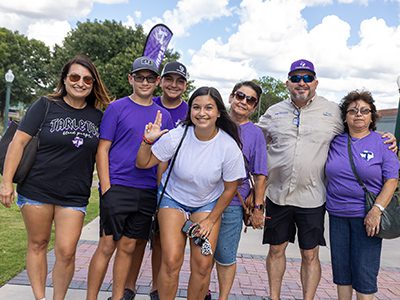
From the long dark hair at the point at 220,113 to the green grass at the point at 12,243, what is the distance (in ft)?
8.45

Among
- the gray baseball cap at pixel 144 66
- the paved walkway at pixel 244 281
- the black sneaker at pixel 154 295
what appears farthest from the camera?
the paved walkway at pixel 244 281

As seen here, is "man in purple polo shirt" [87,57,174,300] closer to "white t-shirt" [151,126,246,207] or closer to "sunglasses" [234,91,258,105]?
"white t-shirt" [151,126,246,207]

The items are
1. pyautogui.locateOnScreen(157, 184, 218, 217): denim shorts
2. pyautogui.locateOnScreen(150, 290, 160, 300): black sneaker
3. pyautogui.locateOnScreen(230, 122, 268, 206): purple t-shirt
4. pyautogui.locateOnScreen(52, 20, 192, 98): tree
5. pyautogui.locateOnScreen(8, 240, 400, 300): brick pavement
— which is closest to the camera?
pyautogui.locateOnScreen(157, 184, 218, 217): denim shorts

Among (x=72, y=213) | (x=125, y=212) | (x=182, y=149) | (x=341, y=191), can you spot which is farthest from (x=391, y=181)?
(x=72, y=213)

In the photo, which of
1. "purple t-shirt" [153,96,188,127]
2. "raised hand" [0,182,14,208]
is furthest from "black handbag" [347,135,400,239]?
"raised hand" [0,182,14,208]

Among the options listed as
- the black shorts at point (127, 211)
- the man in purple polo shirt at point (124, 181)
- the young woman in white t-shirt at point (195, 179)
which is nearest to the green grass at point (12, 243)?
the man in purple polo shirt at point (124, 181)

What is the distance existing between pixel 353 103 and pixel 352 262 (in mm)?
1331

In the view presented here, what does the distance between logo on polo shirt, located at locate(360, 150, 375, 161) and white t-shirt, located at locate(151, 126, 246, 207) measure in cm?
102

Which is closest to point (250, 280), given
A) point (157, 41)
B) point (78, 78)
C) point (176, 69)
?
point (176, 69)

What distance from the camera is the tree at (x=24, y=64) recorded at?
44531mm

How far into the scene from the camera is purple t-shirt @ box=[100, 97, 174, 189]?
3311 millimetres

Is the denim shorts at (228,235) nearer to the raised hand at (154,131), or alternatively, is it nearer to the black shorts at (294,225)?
the black shorts at (294,225)

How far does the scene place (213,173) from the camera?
3.09m

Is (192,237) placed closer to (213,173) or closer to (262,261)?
(213,173)
